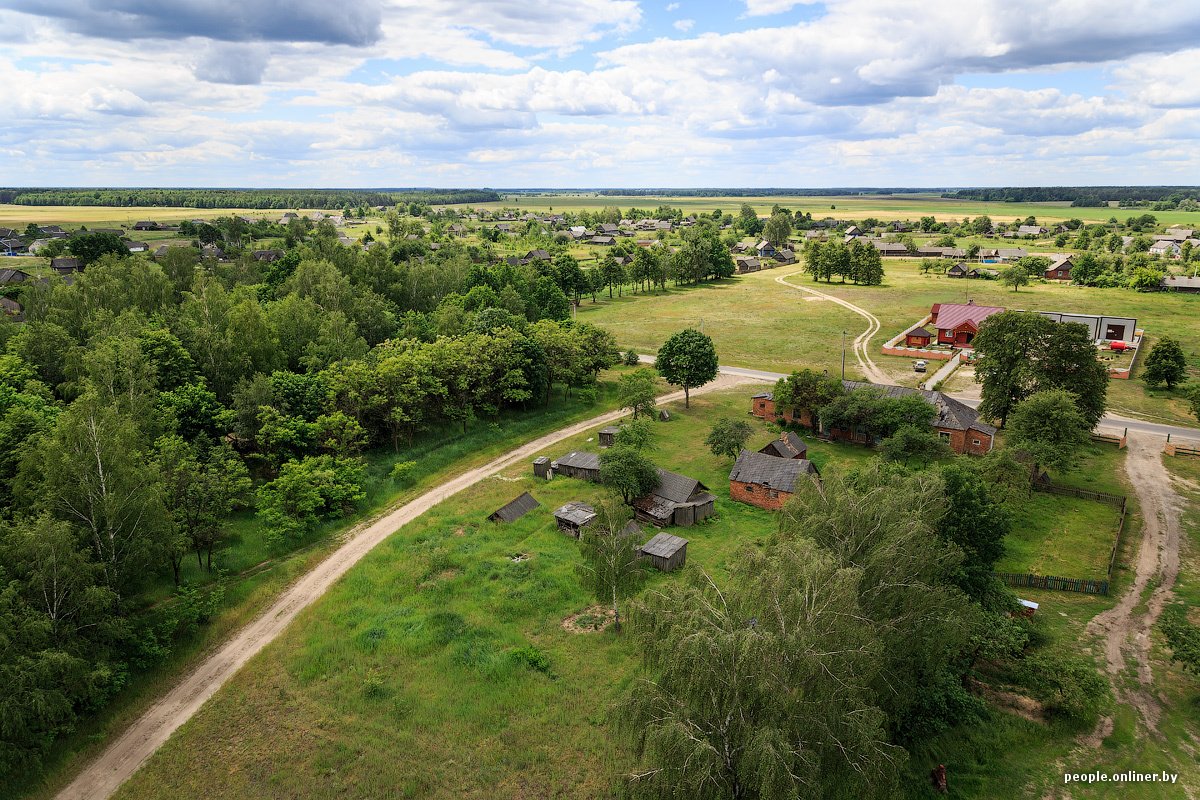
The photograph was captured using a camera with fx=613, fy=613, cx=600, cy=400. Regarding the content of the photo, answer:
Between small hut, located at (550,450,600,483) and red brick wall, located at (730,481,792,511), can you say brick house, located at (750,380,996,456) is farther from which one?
small hut, located at (550,450,600,483)

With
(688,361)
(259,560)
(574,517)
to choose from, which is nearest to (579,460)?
(574,517)

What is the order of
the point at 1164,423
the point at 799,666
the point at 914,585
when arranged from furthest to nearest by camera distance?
the point at 1164,423 < the point at 914,585 < the point at 799,666

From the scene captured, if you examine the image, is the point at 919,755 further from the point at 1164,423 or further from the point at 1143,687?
the point at 1164,423

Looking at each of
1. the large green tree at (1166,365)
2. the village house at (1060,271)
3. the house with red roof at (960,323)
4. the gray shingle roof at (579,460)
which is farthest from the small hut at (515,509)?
the village house at (1060,271)

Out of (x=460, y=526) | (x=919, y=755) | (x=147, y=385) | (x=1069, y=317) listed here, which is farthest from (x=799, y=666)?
(x=1069, y=317)

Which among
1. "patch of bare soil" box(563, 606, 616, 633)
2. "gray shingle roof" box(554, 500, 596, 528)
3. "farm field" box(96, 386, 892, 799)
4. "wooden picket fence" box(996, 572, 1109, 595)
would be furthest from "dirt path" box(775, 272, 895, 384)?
"patch of bare soil" box(563, 606, 616, 633)

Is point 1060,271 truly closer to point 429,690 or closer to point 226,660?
point 429,690

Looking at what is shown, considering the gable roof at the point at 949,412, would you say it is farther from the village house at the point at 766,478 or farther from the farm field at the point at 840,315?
the farm field at the point at 840,315
